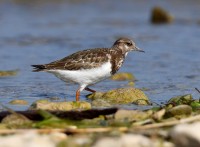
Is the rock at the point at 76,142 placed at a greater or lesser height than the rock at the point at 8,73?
lesser

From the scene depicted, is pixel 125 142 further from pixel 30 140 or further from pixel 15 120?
pixel 15 120

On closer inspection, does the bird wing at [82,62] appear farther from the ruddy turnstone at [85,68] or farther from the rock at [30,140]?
the rock at [30,140]

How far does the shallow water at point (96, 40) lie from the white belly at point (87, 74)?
0.30 m

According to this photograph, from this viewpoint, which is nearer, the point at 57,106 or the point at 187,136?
the point at 187,136

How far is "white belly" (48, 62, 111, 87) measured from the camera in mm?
7316

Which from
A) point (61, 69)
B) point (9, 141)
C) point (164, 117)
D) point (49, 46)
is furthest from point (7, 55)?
point (9, 141)

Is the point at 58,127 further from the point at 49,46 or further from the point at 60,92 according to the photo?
the point at 49,46

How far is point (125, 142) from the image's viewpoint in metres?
4.22

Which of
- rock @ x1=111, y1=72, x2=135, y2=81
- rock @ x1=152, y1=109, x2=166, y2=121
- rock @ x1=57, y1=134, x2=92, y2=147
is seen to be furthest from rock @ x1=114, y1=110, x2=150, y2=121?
rock @ x1=111, y1=72, x2=135, y2=81

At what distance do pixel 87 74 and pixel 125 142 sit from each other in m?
3.18

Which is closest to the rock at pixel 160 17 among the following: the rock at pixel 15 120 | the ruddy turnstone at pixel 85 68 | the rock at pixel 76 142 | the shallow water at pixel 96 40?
the shallow water at pixel 96 40

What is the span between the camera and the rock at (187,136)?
4171mm

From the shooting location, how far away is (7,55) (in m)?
11.1

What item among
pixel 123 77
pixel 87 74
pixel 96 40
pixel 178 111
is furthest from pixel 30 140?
pixel 96 40
